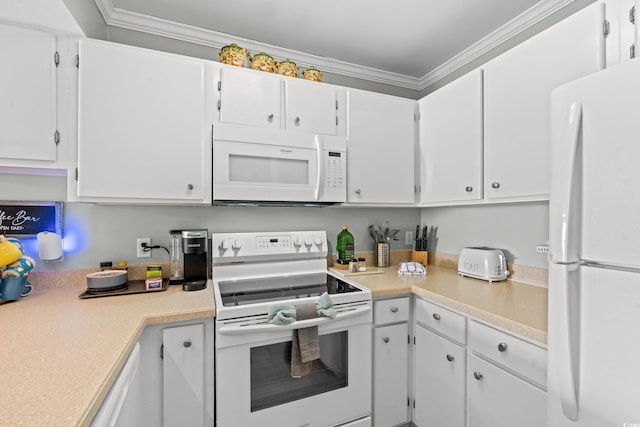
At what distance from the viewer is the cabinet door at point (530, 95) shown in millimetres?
1243

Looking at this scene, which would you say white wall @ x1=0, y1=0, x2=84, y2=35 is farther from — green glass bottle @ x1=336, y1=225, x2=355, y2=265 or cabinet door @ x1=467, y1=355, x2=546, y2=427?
cabinet door @ x1=467, y1=355, x2=546, y2=427

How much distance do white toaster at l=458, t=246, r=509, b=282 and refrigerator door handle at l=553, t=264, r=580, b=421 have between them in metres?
1.05

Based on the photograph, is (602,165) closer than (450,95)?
Yes

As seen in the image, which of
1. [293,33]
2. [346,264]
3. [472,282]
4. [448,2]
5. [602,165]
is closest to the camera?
[602,165]

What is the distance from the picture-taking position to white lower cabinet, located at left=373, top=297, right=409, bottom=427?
169 centimetres

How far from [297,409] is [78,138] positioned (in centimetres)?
172

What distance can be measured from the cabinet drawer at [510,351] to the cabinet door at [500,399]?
4 centimetres

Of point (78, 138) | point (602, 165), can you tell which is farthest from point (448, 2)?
point (78, 138)

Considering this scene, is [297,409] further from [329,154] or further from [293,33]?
[293,33]

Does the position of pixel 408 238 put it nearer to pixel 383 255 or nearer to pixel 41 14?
pixel 383 255

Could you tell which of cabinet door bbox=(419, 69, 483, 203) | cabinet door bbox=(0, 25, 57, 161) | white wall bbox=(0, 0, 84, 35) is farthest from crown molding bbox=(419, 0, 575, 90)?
cabinet door bbox=(0, 25, 57, 161)

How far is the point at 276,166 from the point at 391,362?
1344 mm

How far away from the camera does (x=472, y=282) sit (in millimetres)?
1842

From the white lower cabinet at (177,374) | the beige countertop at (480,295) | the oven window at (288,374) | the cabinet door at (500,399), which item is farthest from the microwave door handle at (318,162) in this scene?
the cabinet door at (500,399)
